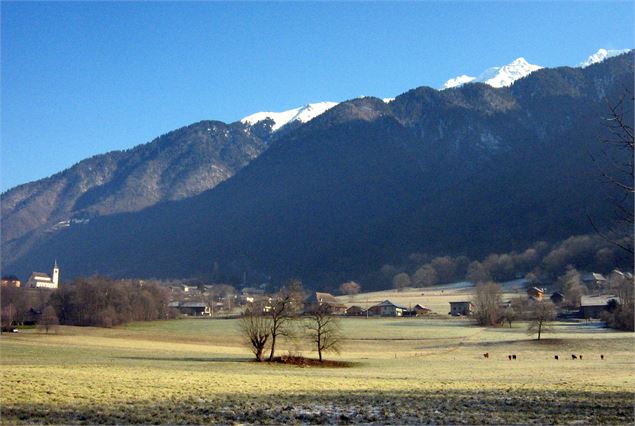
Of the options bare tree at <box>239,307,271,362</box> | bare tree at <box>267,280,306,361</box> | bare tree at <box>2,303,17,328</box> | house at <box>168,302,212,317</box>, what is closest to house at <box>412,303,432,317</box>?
house at <box>168,302,212,317</box>

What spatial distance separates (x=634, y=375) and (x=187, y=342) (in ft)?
179

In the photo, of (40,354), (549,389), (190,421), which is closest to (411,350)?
(40,354)

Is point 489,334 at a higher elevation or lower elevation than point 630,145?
lower

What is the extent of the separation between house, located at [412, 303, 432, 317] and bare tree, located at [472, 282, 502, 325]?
21.1m

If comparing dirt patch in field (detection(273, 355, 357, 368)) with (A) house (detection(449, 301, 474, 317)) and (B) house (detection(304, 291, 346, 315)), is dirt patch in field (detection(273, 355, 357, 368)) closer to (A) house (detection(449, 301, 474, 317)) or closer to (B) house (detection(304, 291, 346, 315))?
(B) house (detection(304, 291, 346, 315))

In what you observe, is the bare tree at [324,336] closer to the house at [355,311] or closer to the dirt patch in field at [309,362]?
the dirt patch in field at [309,362]

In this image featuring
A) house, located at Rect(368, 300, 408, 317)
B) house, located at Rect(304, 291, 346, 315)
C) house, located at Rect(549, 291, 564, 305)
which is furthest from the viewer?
house, located at Rect(304, 291, 346, 315)

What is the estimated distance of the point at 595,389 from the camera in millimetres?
27062

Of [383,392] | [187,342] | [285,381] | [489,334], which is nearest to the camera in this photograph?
[383,392]

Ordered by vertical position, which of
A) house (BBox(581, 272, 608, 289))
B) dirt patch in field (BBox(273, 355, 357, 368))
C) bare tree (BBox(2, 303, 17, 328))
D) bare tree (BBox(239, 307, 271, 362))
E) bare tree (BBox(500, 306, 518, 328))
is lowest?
dirt patch in field (BBox(273, 355, 357, 368))

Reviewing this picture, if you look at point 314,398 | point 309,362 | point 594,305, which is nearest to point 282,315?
point 309,362

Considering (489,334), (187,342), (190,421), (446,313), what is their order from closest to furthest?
(190,421), (187,342), (489,334), (446,313)

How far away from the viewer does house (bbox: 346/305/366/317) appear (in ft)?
463

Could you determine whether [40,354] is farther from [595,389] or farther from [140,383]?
[595,389]
